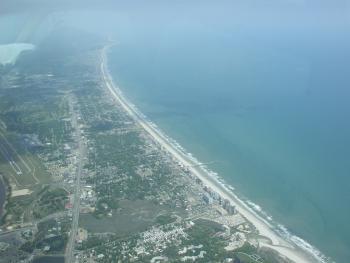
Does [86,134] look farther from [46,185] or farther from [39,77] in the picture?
[39,77]

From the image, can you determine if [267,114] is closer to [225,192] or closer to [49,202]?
[225,192]

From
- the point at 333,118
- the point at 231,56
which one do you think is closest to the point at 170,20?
the point at 231,56

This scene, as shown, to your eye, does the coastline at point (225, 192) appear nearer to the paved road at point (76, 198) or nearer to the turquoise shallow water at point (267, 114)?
the turquoise shallow water at point (267, 114)

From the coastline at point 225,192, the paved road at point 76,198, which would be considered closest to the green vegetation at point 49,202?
the paved road at point 76,198

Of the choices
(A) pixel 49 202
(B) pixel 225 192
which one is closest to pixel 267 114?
(B) pixel 225 192

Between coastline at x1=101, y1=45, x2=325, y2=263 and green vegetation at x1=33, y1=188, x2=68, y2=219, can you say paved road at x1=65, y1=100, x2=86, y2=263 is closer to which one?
green vegetation at x1=33, y1=188, x2=68, y2=219
